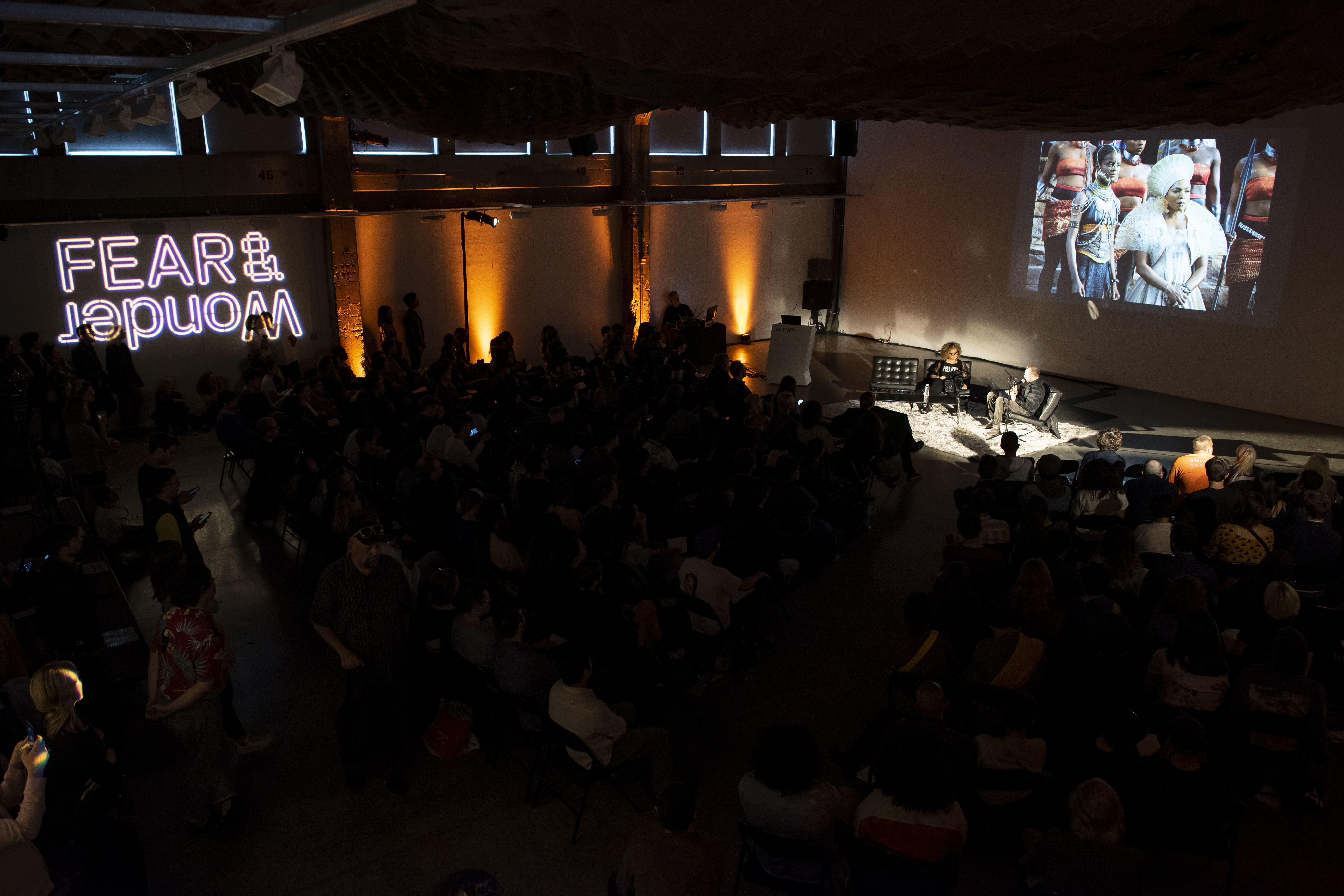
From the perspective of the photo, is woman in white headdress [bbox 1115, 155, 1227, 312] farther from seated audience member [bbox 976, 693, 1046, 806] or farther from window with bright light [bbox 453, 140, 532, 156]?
seated audience member [bbox 976, 693, 1046, 806]

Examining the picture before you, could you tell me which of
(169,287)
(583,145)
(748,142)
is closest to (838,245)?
(748,142)

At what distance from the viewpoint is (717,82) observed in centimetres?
298

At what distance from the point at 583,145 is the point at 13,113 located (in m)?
9.11

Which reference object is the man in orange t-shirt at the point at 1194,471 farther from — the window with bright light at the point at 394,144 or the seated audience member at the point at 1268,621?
the window with bright light at the point at 394,144

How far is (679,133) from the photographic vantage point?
16.2 m

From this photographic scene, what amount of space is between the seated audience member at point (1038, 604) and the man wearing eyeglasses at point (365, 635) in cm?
307

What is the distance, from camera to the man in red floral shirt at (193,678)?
3869 millimetres

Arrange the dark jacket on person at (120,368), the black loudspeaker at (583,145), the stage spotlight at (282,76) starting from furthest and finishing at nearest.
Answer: the black loudspeaker at (583,145), the dark jacket on person at (120,368), the stage spotlight at (282,76)

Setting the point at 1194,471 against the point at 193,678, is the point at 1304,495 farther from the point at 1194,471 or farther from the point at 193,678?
the point at 193,678

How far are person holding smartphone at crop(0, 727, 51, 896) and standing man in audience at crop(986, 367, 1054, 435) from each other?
10505mm

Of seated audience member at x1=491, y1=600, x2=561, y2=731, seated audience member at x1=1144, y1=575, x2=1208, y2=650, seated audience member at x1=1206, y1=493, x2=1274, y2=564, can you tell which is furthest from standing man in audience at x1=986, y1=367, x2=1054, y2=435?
seated audience member at x1=491, y1=600, x2=561, y2=731

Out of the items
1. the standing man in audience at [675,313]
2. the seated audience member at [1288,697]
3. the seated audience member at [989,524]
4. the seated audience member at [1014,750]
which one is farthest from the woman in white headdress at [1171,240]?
the seated audience member at [1014,750]

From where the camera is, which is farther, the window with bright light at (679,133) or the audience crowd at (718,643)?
the window with bright light at (679,133)

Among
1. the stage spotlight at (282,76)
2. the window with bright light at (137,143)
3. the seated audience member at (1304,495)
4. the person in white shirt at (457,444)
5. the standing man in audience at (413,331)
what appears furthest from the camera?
the standing man in audience at (413,331)
